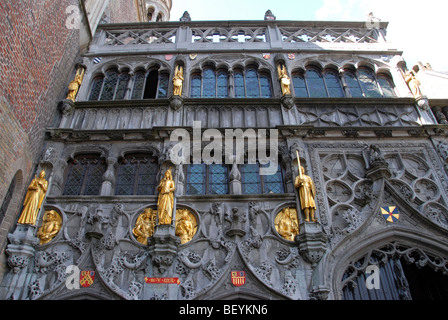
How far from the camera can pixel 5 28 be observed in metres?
8.76

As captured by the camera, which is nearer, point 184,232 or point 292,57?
point 184,232

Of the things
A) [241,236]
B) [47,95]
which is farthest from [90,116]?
[241,236]

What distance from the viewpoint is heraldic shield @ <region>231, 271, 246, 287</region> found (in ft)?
26.6

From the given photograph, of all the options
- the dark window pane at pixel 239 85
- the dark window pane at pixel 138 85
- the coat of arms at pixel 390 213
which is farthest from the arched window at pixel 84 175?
the coat of arms at pixel 390 213

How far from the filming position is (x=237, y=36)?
14.6 meters

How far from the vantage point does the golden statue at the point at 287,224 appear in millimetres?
8916

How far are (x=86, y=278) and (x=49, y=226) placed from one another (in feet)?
6.43

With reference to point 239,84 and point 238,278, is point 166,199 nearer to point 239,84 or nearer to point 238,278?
point 238,278

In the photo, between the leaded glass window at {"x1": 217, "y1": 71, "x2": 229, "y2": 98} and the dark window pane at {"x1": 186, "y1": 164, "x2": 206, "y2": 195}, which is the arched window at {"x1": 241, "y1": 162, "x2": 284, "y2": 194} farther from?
the leaded glass window at {"x1": 217, "y1": 71, "x2": 229, "y2": 98}

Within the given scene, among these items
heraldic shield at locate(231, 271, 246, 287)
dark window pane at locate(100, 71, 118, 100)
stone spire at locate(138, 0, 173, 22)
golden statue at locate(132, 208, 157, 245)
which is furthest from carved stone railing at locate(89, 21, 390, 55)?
stone spire at locate(138, 0, 173, 22)

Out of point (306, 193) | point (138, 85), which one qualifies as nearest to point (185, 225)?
point (306, 193)

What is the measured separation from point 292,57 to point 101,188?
900 centimetres

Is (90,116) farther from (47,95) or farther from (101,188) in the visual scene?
(101,188)

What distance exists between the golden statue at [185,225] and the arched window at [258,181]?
6.17 feet
